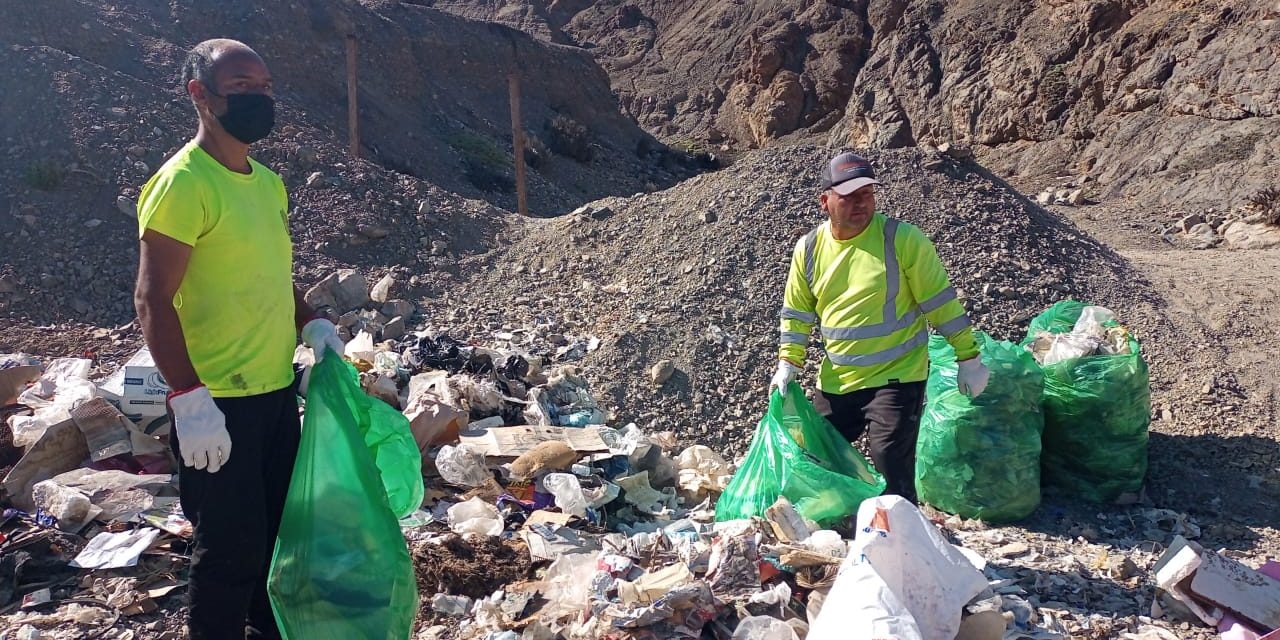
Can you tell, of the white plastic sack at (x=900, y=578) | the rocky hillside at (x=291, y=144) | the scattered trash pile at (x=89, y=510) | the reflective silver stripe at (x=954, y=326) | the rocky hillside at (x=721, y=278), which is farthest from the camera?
the rocky hillside at (x=291, y=144)

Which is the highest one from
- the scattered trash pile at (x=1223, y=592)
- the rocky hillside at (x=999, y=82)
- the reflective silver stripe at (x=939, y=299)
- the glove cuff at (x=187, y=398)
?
the rocky hillside at (x=999, y=82)

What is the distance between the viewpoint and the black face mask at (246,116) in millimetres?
1891

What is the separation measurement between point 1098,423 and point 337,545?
294 centimetres

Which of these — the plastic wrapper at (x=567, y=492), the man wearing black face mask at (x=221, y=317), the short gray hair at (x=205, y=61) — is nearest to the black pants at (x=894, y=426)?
the plastic wrapper at (x=567, y=492)

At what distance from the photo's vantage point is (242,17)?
1266 cm

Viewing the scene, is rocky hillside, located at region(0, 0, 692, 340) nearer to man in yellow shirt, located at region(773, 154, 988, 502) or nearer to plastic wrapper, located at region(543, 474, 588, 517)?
plastic wrapper, located at region(543, 474, 588, 517)

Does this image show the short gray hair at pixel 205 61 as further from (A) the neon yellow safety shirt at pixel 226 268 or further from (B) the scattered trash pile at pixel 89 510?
(B) the scattered trash pile at pixel 89 510

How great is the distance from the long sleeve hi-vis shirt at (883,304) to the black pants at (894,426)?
0.04 metres

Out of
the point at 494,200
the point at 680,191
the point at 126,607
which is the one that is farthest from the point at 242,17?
the point at 126,607

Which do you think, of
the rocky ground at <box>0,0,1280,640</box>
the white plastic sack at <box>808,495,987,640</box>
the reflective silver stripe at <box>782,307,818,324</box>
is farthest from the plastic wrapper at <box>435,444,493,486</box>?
the white plastic sack at <box>808,495,987,640</box>

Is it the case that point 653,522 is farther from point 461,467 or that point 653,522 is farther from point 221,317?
point 221,317

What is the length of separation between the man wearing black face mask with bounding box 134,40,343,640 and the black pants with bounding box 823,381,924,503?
5.80 feet

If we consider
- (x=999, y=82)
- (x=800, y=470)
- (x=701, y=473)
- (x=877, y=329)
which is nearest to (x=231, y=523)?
(x=800, y=470)

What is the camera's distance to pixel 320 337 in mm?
2258
